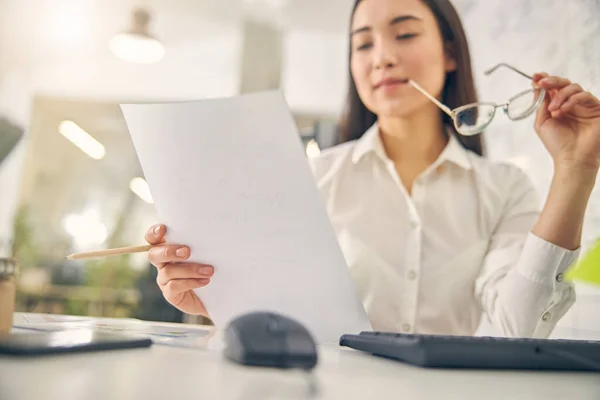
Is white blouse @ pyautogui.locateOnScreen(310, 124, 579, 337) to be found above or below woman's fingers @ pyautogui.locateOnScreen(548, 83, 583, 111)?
below

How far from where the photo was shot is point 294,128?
579 millimetres

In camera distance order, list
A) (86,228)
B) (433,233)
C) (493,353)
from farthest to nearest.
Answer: (86,228) < (433,233) < (493,353)

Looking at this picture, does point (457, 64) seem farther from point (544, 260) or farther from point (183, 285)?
point (183, 285)

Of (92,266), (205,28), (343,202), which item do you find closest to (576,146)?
(343,202)

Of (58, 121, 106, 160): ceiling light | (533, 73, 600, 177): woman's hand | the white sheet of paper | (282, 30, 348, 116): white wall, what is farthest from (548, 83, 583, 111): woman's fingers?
(58, 121, 106, 160): ceiling light

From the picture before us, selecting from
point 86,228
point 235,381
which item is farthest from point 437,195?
point 86,228

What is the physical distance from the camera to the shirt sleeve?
75 centimetres

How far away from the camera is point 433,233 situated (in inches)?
40.4

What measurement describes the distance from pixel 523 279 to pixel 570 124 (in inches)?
10.5

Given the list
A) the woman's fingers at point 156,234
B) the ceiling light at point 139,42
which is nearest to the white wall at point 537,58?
the woman's fingers at point 156,234

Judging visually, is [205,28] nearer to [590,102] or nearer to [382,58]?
[382,58]

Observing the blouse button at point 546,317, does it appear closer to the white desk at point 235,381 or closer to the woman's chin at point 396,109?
the white desk at point 235,381

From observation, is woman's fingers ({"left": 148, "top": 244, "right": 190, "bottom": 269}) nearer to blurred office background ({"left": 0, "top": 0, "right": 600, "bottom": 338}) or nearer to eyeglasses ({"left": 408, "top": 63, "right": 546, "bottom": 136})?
eyeglasses ({"left": 408, "top": 63, "right": 546, "bottom": 136})

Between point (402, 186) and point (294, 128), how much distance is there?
21.4 inches
